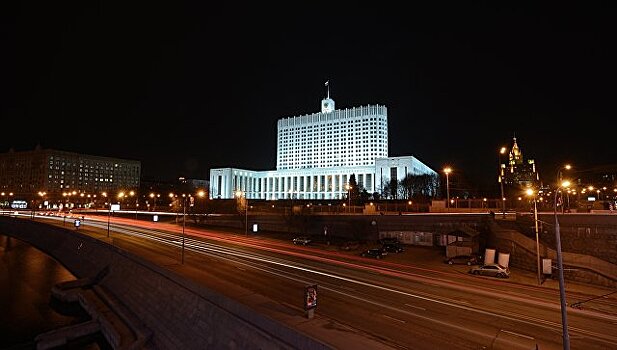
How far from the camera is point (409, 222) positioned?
161 feet

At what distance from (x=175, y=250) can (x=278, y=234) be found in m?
20.3

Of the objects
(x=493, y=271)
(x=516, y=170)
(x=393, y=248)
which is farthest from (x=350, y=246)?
(x=516, y=170)

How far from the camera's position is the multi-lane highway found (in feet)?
56.5

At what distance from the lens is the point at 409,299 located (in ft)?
77.3

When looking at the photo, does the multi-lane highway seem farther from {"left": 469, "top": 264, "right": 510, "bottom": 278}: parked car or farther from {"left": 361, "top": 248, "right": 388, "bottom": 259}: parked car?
{"left": 361, "top": 248, "right": 388, "bottom": 259}: parked car

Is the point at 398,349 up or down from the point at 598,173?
down

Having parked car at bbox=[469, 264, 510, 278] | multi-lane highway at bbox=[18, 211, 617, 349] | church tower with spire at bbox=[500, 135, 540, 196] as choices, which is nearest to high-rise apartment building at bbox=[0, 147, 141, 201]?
multi-lane highway at bbox=[18, 211, 617, 349]

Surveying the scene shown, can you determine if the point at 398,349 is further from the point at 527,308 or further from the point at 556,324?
the point at 527,308

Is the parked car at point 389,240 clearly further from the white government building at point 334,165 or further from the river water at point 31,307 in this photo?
the white government building at point 334,165

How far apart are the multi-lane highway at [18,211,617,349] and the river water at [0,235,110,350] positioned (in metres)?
8.37

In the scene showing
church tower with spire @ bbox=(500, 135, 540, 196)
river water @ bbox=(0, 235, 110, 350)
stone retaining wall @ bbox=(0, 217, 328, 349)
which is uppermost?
church tower with spire @ bbox=(500, 135, 540, 196)

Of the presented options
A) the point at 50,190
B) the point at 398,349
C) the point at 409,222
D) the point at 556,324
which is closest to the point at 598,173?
the point at 409,222

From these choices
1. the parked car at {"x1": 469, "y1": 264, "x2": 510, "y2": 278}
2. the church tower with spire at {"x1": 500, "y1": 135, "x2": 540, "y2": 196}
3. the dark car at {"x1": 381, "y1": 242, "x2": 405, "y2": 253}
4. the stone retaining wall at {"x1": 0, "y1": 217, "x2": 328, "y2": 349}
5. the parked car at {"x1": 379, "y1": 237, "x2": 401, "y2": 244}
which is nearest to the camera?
the stone retaining wall at {"x1": 0, "y1": 217, "x2": 328, "y2": 349}

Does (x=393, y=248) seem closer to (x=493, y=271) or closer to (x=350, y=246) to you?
(x=350, y=246)
